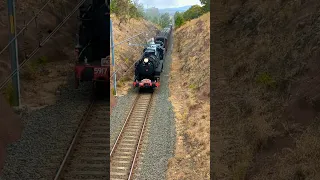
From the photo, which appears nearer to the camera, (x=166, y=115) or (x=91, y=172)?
(x=91, y=172)

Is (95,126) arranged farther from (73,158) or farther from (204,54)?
(204,54)

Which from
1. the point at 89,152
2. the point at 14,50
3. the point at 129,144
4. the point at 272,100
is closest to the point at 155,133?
the point at 129,144

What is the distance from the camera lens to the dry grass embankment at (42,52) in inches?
591

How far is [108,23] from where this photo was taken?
1407 cm

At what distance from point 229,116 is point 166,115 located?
3.68 metres

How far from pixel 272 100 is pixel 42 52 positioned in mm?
12967

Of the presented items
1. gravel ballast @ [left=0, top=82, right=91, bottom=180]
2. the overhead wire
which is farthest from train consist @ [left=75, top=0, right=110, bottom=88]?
the overhead wire

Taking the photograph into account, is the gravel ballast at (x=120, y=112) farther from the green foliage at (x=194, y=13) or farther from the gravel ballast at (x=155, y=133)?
the green foliage at (x=194, y=13)

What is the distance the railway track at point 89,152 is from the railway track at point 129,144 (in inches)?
21.3

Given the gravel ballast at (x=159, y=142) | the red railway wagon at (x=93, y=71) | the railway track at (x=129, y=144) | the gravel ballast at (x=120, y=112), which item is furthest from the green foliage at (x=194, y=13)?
the red railway wagon at (x=93, y=71)

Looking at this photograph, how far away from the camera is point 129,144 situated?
1295cm

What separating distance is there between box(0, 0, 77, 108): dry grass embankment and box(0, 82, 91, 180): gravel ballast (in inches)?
45.0

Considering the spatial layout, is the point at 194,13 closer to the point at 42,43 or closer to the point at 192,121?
the point at 42,43

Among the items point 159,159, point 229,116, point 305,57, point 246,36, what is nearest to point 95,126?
point 159,159
